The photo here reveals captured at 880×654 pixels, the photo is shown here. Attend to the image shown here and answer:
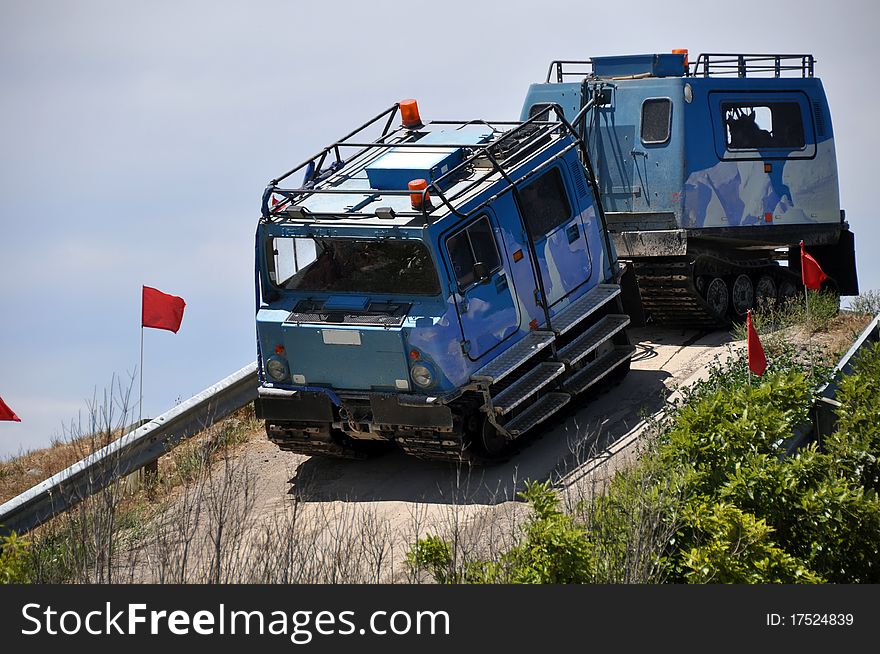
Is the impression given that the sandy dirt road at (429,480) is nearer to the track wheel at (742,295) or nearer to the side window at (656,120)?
the track wheel at (742,295)

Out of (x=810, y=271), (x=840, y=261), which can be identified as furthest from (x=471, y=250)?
(x=840, y=261)

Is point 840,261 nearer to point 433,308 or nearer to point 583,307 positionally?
point 583,307

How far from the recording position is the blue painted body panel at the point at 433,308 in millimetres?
12977

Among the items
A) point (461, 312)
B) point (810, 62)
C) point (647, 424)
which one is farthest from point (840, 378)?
point (810, 62)

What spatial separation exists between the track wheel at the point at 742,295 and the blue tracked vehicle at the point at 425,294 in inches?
162

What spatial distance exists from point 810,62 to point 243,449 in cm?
941

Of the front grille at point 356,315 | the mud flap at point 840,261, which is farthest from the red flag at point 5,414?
the mud flap at point 840,261

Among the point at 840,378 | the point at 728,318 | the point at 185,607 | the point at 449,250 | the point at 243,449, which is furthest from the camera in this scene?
the point at 728,318

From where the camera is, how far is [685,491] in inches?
451

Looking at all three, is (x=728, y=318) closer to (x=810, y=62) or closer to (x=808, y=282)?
(x=808, y=282)

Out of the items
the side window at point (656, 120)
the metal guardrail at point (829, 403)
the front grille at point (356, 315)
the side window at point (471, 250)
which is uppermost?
the side window at point (656, 120)

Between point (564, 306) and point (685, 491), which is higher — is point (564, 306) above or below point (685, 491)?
above

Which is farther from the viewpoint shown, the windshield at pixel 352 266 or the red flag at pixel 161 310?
the red flag at pixel 161 310

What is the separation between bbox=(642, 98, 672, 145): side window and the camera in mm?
17266
